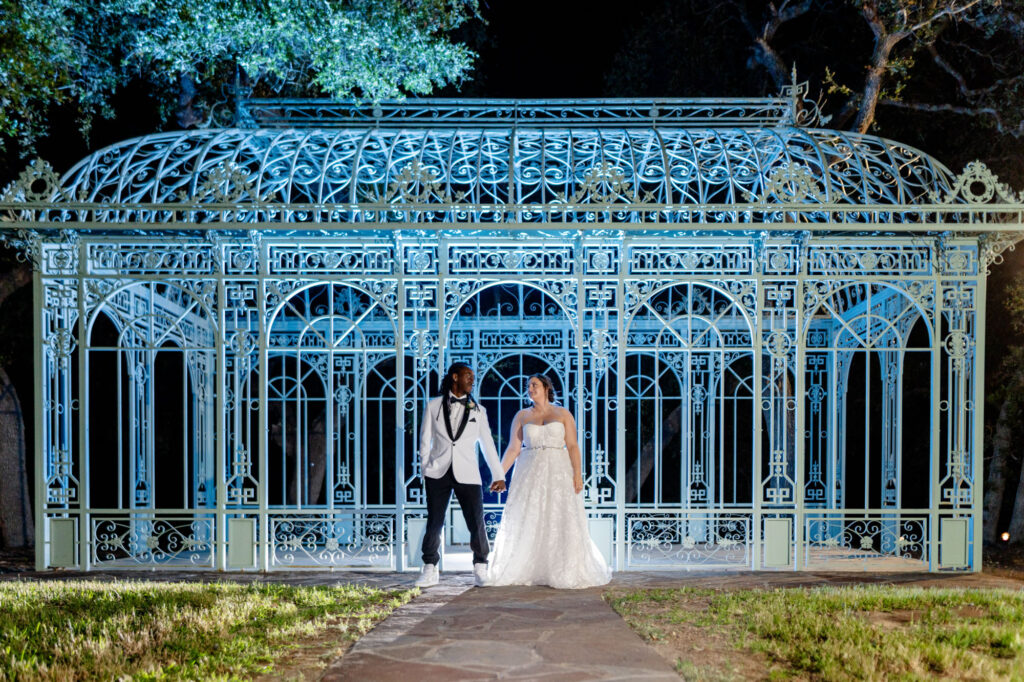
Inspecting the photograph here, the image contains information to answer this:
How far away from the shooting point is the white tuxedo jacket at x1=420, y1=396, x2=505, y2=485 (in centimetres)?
932

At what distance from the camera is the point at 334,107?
43.8 ft

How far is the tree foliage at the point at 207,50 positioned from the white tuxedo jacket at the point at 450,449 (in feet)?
17.5

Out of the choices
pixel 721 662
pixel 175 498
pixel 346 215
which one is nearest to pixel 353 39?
pixel 346 215

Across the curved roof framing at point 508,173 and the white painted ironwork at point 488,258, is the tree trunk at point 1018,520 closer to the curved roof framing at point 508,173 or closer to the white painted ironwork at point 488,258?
the white painted ironwork at point 488,258

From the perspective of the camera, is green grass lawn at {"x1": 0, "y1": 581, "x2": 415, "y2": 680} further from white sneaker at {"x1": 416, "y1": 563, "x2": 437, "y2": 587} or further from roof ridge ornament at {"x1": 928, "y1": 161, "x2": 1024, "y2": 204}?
roof ridge ornament at {"x1": 928, "y1": 161, "x2": 1024, "y2": 204}

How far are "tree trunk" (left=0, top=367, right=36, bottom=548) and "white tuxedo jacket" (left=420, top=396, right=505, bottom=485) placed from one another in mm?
7412

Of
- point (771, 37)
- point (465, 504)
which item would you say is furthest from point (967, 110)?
point (465, 504)

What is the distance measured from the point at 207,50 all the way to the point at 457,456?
7.39 m

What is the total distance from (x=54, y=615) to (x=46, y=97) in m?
7.18

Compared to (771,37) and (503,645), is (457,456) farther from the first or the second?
(771,37)

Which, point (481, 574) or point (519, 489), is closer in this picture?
point (481, 574)

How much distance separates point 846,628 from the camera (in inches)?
279

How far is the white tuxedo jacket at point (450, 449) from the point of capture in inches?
367

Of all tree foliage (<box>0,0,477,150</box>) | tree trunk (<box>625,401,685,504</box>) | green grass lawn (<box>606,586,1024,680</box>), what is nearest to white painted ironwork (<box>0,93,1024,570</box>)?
Answer: tree foliage (<box>0,0,477,150</box>)
